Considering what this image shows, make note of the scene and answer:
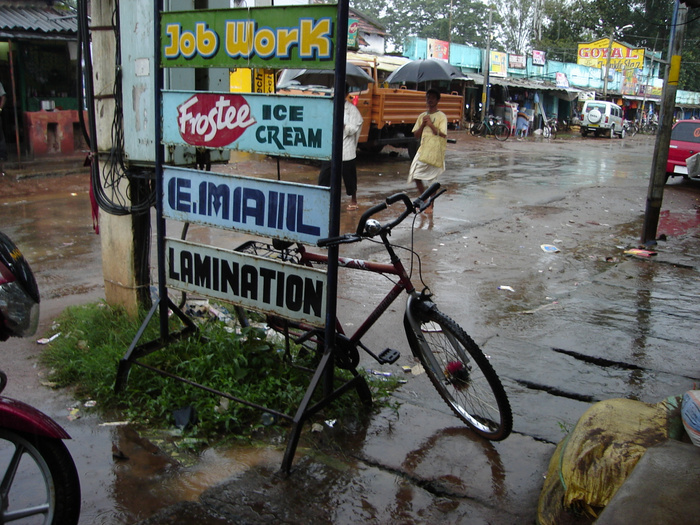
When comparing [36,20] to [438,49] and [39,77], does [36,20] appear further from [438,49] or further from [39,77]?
[438,49]

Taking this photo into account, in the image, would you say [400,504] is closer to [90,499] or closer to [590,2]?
[90,499]

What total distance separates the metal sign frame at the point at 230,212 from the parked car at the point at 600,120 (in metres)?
37.2

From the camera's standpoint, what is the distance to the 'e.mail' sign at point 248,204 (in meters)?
3.28

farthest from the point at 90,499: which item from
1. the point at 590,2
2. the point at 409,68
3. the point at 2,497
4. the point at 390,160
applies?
the point at 590,2

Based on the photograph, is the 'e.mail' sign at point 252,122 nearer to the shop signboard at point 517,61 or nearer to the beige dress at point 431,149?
the beige dress at point 431,149

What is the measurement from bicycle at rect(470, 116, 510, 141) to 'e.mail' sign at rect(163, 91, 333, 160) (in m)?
28.5

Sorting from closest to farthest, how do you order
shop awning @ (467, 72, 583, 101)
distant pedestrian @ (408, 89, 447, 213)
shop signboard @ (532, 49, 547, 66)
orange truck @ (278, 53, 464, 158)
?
distant pedestrian @ (408, 89, 447, 213) → orange truck @ (278, 53, 464, 158) → shop awning @ (467, 72, 583, 101) → shop signboard @ (532, 49, 547, 66)

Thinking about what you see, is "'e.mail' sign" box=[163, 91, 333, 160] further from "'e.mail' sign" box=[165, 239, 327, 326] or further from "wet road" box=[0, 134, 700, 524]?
"wet road" box=[0, 134, 700, 524]

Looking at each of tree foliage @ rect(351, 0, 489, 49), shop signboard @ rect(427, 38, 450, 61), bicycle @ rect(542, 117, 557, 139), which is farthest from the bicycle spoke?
tree foliage @ rect(351, 0, 489, 49)

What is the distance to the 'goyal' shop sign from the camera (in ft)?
10.1

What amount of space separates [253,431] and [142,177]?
1.96 m

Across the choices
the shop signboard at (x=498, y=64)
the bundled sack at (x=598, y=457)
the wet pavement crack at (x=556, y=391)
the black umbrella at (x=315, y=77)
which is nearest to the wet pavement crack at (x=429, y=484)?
the bundled sack at (x=598, y=457)

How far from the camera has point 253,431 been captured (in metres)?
3.55

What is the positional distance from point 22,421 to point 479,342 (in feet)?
11.4
